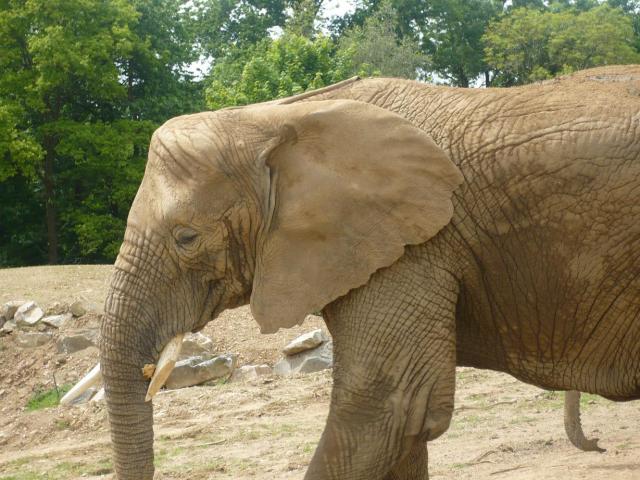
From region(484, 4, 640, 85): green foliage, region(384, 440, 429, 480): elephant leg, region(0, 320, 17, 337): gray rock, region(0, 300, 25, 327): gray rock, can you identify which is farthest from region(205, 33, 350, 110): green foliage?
region(484, 4, 640, 85): green foliage

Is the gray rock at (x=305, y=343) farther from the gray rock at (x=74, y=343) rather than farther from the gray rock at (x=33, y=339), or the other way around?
the gray rock at (x=33, y=339)

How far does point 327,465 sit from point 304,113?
1615 millimetres

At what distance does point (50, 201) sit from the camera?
1216 inches

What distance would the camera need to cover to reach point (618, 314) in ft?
14.8

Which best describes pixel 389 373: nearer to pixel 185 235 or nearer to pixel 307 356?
pixel 185 235

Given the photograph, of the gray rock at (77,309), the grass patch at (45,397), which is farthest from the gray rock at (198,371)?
the gray rock at (77,309)

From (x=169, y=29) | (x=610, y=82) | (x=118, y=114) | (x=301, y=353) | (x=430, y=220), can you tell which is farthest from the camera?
(x=169, y=29)

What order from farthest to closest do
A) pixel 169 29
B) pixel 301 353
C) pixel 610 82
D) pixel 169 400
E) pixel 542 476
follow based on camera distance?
pixel 169 29 < pixel 301 353 < pixel 169 400 < pixel 542 476 < pixel 610 82

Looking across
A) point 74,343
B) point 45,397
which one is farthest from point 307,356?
point 74,343

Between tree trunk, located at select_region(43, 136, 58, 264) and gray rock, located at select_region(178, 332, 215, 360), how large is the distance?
19.3 meters

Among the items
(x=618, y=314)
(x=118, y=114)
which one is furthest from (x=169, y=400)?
(x=118, y=114)

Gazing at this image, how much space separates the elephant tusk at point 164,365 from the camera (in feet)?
15.0

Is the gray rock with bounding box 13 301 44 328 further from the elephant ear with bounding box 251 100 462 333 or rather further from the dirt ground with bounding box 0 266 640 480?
the elephant ear with bounding box 251 100 462 333

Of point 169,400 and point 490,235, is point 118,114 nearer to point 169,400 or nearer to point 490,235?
point 169,400
